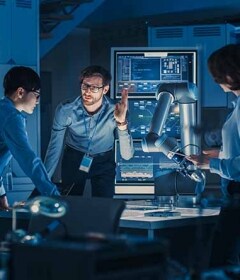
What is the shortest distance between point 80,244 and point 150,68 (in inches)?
194

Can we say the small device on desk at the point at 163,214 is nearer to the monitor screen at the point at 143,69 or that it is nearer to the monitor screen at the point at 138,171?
the monitor screen at the point at 138,171

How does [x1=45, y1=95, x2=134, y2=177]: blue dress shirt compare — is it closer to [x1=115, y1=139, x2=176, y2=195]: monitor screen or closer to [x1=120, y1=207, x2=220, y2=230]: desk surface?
[x1=115, y1=139, x2=176, y2=195]: monitor screen

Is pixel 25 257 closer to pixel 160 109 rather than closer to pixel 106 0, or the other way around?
pixel 160 109

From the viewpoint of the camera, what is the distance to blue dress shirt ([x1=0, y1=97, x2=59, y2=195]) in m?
4.61

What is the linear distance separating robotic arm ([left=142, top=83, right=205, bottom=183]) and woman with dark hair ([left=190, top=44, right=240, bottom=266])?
77cm

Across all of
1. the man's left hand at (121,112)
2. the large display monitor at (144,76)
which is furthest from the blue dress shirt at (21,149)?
the large display monitor at (144,76)

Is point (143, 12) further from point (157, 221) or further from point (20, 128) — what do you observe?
point (157, 221)

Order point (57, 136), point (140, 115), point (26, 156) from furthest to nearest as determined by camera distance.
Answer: point (140, 115) < point (57, 136) < point (26, 156)

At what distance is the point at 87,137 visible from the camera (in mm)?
5941

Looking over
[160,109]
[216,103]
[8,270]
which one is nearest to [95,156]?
[160,109]

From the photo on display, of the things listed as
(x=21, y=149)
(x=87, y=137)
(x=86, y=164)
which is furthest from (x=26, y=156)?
(x=87, y=137)

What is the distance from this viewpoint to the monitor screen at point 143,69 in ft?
23.1

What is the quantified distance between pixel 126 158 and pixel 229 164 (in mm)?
1910

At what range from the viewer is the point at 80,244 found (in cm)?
221
